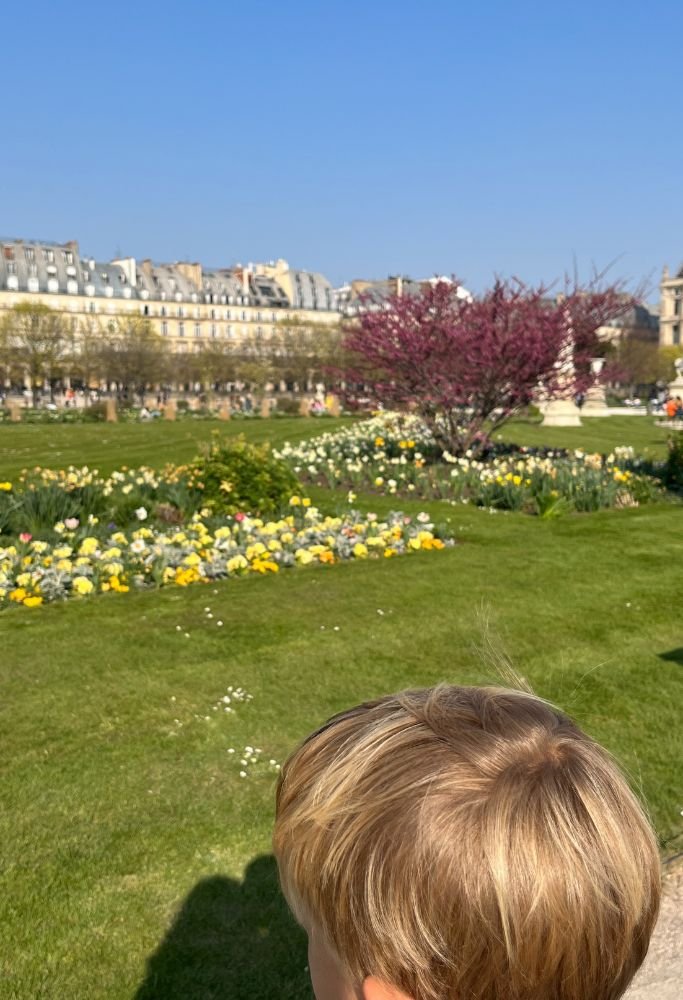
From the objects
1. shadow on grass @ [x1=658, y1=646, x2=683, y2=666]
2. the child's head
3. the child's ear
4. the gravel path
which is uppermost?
the child's head

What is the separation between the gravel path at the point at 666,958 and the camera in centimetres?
280

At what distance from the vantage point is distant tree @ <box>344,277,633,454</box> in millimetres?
14633

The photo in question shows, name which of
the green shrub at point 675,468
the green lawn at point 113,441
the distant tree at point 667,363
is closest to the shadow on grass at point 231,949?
the green shrub at point 675,468

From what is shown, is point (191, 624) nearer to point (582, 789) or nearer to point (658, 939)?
point (658, 939)

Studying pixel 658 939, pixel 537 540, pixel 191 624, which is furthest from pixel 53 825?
pixel 537 540

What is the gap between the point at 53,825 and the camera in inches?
143

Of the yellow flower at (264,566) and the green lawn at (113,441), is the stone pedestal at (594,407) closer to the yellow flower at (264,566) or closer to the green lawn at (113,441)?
the green lawn at (113,441)

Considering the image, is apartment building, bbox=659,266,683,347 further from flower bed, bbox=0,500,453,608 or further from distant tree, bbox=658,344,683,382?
flower bed, bbox=0,500,453,608

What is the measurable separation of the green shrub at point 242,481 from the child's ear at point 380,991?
9.12 meters

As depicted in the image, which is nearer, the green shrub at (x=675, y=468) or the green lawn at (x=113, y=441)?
the green shrub at (x=675, y=468)

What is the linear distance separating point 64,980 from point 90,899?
377mm

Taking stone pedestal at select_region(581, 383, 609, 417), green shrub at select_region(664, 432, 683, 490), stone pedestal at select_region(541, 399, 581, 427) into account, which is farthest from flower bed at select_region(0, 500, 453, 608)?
stone pedestal at select_region(581, 383, 609, 417)

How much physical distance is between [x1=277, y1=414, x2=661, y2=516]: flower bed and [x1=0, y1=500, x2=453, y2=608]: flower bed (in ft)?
8.42

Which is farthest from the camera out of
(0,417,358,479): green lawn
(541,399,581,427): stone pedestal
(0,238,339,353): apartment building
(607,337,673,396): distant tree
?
(0,238,339,353): apartment building
